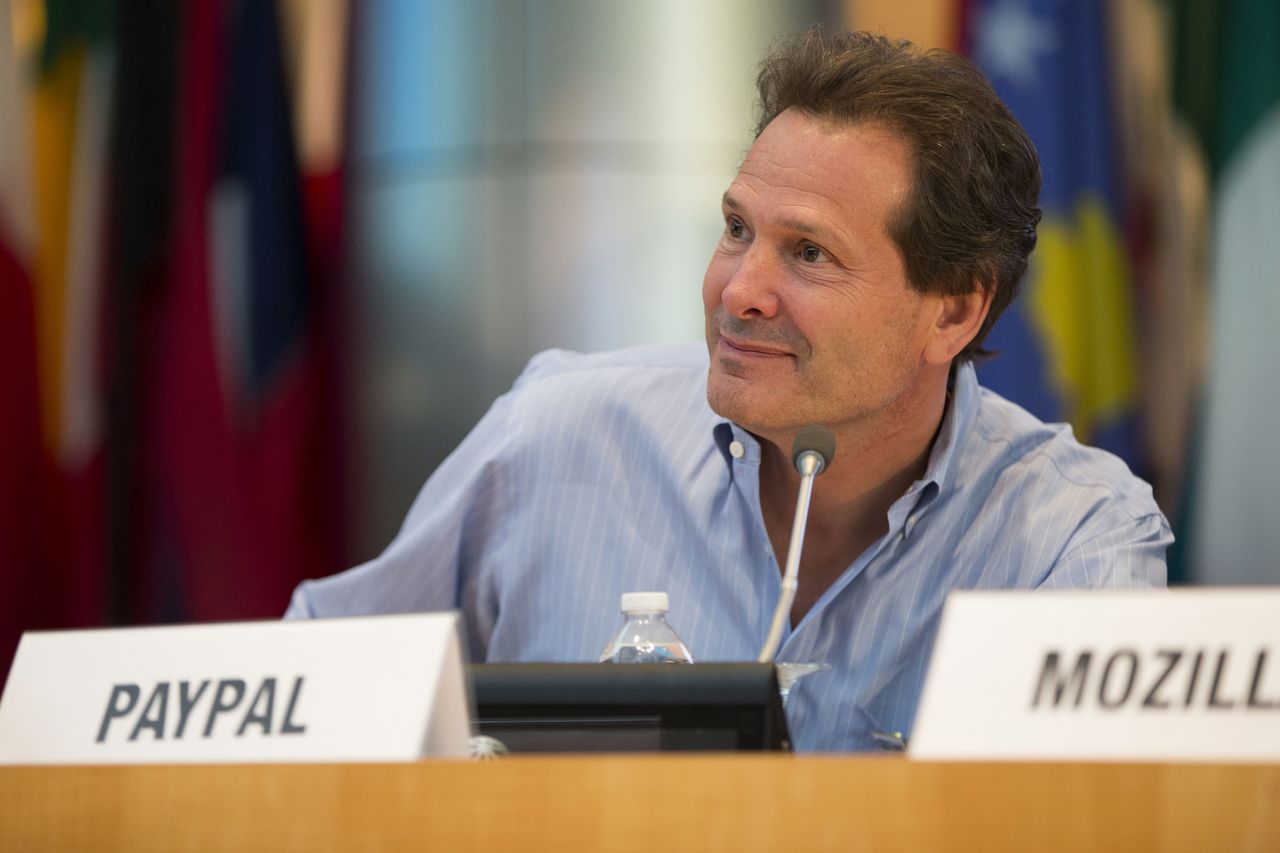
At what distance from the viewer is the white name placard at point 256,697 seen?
2.93 ft

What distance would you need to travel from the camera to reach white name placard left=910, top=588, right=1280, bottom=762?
2.62 feet

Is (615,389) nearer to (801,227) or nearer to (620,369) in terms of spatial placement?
(620,369)

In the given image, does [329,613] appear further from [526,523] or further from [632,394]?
[632,394]

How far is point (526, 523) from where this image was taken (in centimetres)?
197

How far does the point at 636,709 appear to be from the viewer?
1.13m

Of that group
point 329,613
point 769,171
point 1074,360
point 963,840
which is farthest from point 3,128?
point 963,840

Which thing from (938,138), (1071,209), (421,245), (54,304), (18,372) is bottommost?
(18,372)

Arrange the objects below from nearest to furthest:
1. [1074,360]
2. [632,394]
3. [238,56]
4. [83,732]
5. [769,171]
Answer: [83,732], [769,171], [632,394], [1074,360], [238,56]

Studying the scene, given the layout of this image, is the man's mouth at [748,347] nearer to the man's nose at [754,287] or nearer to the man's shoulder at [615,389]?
the man's nose at [754,287]

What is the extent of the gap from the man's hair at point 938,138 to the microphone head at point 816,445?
373 millimetres

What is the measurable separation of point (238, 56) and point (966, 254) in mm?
2031

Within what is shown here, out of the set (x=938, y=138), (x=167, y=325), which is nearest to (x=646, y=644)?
(x=938, y=138)

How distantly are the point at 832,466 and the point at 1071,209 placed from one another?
1506 millimetres

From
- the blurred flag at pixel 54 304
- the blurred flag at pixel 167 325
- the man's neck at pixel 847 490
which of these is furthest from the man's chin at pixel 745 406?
the blurred flag at pixel 54 304
